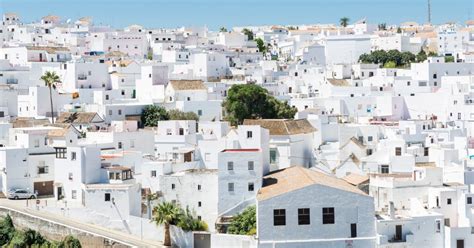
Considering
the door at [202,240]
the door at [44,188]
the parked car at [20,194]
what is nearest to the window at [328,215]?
the door at [202,240]

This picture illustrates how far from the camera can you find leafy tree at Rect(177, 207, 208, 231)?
917 inches

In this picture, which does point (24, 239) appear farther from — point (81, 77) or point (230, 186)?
point (81, 77)

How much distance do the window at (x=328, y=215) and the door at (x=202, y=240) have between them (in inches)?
121

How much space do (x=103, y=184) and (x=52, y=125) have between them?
8.86m

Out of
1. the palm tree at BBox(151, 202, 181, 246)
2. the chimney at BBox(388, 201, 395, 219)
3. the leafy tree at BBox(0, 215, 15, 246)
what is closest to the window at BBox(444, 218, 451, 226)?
the chimney at BBox(388, 201, 395, 219)

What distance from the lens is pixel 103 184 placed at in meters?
24.6

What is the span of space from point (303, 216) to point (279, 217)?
618 mm

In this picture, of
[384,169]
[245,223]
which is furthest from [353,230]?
[384,169]

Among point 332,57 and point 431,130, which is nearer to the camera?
point 431,130

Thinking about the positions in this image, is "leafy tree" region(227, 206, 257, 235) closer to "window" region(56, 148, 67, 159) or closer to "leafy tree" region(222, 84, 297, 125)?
"window" region(56, 148, 67, 159)

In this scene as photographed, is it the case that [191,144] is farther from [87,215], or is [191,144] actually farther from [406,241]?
[406,241]

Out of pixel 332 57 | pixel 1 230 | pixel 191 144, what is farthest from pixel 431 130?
pixel 332 57

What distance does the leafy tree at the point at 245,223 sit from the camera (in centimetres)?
2285

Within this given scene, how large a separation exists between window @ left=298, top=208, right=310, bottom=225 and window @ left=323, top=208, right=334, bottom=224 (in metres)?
0.44
